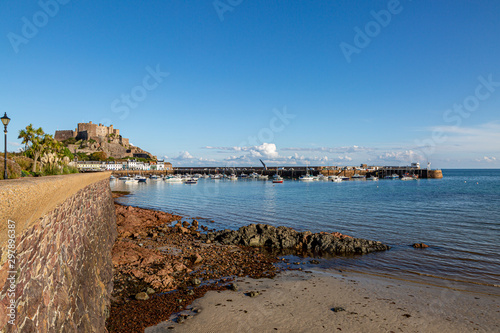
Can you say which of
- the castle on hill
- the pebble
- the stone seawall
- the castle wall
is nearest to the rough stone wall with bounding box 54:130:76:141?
the castle on hill

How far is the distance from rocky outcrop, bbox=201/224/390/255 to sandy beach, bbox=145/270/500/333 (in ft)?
16.7

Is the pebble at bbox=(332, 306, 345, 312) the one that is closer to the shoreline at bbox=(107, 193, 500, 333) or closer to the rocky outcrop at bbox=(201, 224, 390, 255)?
the shoreline at bbox=(107, 193, 500, 333)

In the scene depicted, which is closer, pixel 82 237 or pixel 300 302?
pixel 82 237

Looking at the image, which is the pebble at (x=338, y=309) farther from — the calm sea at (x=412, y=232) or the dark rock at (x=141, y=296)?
the dark rock at (x=141, y=296)

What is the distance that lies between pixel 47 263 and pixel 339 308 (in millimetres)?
9959

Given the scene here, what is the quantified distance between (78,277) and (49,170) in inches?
340

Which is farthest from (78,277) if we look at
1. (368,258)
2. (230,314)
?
(368,258)

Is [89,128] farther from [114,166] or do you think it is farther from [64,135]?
[114,166]

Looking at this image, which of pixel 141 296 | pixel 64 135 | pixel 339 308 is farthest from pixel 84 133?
pixel 339 308

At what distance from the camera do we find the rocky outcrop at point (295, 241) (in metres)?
19.2

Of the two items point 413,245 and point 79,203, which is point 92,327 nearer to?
point 79,203

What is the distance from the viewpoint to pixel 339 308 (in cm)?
1113

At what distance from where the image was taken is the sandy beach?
9.88m

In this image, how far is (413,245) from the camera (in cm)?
2047
